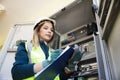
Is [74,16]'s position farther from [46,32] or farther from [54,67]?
[54,67]

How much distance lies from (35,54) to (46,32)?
22 cm

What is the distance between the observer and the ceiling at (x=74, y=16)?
221cm

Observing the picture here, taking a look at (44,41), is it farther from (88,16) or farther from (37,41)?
(88,16)

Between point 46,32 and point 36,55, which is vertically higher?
point 46,32

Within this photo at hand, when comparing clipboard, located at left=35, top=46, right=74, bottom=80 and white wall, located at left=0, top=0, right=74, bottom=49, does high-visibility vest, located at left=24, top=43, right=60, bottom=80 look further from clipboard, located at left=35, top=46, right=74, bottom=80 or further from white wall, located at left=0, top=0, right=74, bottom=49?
white wall, located at left=0, top=0, right=74, bottom=49

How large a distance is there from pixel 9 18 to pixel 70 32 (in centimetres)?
203

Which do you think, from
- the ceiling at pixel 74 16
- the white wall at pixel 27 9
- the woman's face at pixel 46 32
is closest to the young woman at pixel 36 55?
the woman's face at pixel 46 32

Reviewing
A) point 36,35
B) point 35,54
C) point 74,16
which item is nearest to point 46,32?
point 36,35

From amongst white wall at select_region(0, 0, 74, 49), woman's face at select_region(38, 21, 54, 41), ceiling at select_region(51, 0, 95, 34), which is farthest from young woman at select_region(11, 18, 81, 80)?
white wall at select_region(0, 0, 74, 49)

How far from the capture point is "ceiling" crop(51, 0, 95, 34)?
2205 millimetres

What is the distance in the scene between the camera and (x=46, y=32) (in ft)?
5.13

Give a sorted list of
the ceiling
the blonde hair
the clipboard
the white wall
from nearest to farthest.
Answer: the clipboard
the blonde hair
the ceiling
the white wall

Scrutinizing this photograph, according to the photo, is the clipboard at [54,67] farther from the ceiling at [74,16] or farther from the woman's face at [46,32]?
the ceiling at [74,16]

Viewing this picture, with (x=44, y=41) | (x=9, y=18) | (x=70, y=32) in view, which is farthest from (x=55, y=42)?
(x=9, y=18)
